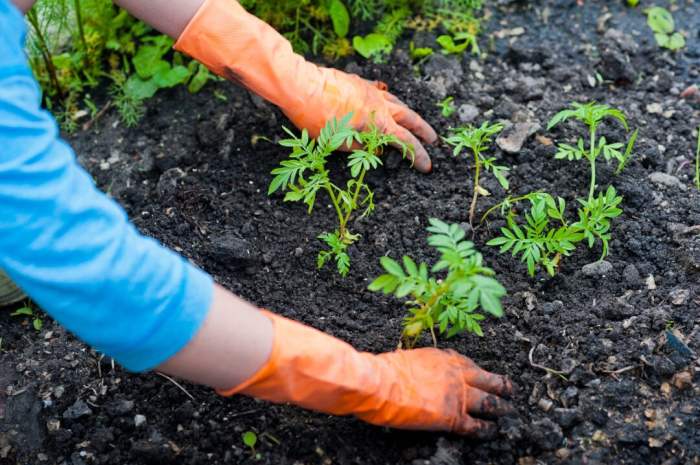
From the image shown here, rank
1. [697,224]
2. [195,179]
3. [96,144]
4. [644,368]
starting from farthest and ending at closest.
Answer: [96,144]
[195,179]
[697,224]
[644,368]

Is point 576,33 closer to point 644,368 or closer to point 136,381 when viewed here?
point 644,368

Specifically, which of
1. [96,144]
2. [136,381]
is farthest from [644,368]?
[96,144]

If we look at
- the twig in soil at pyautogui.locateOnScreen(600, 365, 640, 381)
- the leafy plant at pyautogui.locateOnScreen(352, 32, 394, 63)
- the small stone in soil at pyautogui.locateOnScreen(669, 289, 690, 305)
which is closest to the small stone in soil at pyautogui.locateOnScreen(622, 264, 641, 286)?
the small stone in soil at pyautogui.locateOnScreen(669, 289, 690, 305)

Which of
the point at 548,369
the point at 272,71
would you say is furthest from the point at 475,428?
the point at 272,71

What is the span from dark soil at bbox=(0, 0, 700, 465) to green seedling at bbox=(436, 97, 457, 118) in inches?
1.0

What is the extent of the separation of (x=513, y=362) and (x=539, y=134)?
36.9 inches

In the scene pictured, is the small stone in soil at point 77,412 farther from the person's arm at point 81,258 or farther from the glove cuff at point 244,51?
the glove cuff at point 244,51

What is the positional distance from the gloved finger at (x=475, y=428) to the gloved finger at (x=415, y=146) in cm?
96

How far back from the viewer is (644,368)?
2127 millimetres

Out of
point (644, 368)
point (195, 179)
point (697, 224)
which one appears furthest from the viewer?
point (195, 179)

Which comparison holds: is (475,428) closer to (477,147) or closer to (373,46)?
(477,147)

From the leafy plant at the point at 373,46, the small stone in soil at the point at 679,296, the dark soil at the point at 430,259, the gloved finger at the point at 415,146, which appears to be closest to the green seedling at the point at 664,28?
the dark soil at the point at 430,259

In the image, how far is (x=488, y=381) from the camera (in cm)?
203

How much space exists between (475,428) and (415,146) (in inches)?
40.4
